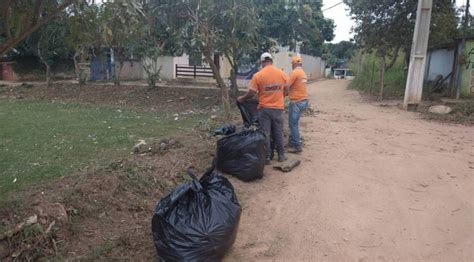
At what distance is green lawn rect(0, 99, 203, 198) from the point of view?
5609 millimetres

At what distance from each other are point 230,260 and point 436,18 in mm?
15625

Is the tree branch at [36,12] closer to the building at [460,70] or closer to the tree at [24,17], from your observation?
the tree at [24,17]

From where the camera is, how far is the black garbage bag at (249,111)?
6.25 meters

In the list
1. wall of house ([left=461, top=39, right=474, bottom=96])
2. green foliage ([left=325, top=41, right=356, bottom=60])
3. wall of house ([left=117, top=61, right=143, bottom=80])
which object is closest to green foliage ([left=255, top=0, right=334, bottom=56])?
wall of house ([left=461, top=39, right=474, bottom=96])

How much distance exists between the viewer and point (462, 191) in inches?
197

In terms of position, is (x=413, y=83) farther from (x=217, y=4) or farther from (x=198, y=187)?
(x=198, y=187)

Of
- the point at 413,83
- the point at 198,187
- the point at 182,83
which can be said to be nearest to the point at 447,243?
the point at 198,187

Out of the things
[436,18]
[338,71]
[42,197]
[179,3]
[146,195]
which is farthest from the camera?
[338,71]

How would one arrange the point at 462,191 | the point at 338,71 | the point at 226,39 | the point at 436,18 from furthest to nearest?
the point at 338,71, the point at 436,18, the point at 226,39, the point at 462,191

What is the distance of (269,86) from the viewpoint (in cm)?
585

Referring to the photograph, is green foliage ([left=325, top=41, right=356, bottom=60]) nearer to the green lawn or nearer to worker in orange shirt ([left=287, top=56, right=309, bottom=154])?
the green lawn

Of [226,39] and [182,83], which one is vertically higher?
[226,39]

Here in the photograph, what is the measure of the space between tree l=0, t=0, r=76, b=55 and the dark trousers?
10.5ft

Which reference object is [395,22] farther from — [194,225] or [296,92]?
[194,225]
